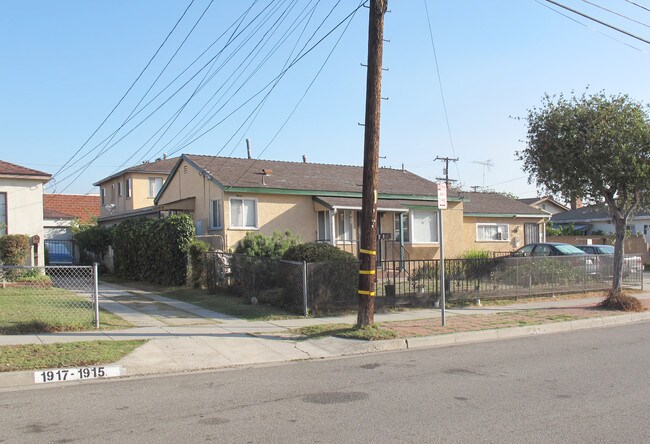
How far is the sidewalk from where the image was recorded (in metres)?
9.34

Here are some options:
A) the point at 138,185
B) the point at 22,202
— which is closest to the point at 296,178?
the point at 22,202

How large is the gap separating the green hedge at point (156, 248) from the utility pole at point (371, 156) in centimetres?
990

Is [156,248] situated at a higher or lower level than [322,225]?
lower

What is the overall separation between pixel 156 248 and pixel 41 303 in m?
7.38

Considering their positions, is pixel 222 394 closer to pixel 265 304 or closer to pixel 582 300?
pixel 265 304

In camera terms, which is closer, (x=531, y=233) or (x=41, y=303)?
(x=41, y=303)

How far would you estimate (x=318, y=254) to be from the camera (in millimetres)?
15023

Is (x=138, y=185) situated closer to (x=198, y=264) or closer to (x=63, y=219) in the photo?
(x=63, y=219)

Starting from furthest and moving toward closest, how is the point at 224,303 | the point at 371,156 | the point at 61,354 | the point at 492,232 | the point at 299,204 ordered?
the point at 492,232 → the point at 299,204 → the point at 224,303 → the point at 371,156 → the point at 61,354

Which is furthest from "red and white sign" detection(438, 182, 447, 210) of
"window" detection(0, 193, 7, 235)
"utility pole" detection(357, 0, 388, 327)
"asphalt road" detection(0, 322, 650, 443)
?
"window" detection(0, 193, 7, 235)

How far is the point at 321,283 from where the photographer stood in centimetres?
1398

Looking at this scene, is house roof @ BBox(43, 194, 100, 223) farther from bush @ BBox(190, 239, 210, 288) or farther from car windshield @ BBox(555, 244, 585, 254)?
car windshield @ BBox(555, 244, 585, 254)

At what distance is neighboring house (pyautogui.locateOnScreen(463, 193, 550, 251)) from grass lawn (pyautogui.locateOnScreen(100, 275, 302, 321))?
16.7 m

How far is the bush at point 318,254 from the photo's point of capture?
1494 cm
